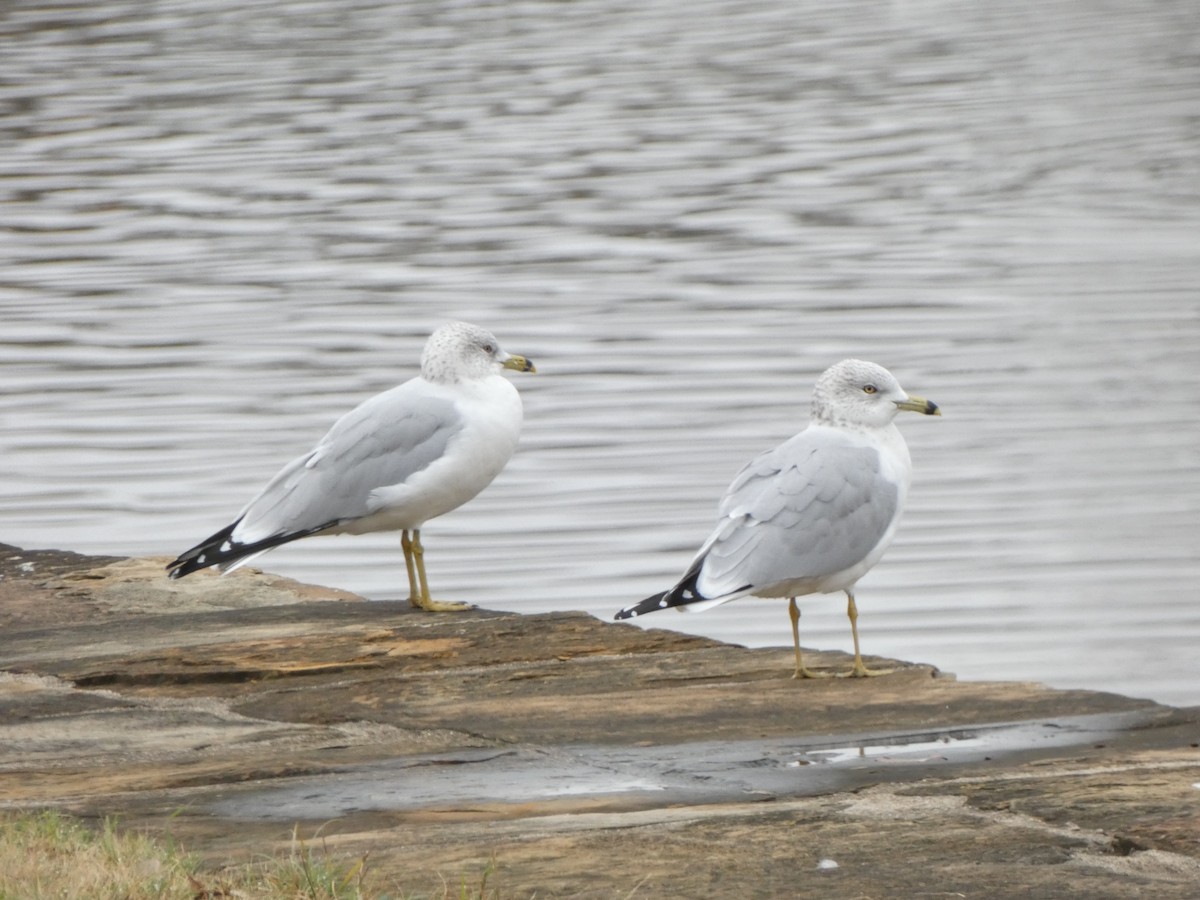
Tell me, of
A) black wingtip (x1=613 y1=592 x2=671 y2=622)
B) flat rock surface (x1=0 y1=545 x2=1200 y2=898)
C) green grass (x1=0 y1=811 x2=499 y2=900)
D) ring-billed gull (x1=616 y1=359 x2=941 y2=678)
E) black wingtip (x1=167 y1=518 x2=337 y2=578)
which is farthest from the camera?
black wingtip (x1=167 y1=518 x2=337 y2=578)

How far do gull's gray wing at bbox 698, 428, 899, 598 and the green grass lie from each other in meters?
2.25

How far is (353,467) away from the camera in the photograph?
23.2 feet

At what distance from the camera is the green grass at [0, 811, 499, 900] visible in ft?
12.2

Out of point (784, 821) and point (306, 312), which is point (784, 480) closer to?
point (784, 821)

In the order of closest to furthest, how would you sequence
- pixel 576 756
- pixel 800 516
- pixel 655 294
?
pixel 576 756, pixel 800 516, pixel 655 294

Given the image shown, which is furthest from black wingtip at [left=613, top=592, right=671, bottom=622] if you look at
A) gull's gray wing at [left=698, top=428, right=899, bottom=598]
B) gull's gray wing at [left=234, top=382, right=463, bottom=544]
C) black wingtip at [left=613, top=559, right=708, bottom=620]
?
gull's gray wing at [left=234, top=382, right=463, bottom=544]

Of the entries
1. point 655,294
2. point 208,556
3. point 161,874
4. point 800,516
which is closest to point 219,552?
point 208,556

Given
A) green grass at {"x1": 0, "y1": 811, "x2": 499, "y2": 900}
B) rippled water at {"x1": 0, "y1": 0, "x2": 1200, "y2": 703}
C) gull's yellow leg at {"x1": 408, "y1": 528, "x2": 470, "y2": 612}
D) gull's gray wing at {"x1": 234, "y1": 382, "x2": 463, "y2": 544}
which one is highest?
green grass at {"x1": 0, "y1": 811, "x2": 499, "y2": 900}

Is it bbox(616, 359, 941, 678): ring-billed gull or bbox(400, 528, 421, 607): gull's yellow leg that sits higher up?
bbox(616, 359, 941, 678): ring-billed gull

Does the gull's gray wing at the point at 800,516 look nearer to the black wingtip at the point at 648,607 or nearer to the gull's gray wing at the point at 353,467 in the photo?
the black wingtip at the point at 648,607

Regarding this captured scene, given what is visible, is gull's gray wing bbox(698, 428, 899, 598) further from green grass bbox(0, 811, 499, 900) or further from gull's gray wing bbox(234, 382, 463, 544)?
green grass bbox(0, 811, 499, 900)

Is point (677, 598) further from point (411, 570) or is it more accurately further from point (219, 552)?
point (219, 552)

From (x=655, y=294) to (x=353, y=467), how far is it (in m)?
8.36

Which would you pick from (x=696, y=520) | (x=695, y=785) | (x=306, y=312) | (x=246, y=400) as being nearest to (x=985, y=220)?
(x=306, y=312)
